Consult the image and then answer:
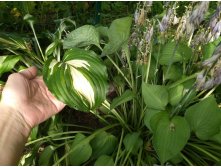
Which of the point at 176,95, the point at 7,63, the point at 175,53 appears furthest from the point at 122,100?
the point at 7,63

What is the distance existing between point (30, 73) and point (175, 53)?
0.66 meters

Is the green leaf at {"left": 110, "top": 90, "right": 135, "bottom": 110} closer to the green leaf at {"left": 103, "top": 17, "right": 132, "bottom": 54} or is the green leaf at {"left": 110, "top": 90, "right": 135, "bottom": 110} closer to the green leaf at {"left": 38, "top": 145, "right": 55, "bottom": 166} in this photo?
the green leaf at {"left": 103, "top": 17, "right": 132, "bottom": 54}

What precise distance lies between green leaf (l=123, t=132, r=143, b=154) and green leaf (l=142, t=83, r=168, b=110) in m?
0.16

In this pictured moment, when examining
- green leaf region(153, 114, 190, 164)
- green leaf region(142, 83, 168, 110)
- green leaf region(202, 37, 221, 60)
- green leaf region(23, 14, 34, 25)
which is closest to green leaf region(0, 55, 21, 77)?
green leaf region(23, 14, 34, 25)

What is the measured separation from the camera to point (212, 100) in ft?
3.80

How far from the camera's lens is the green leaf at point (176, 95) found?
4.25ft

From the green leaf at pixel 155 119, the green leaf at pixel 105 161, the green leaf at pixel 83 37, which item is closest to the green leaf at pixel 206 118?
the green leaf at pixel 155 119

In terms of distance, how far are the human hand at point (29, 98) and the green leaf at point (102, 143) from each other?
239 millimetres

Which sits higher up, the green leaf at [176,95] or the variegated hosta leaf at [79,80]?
the variegated hosta leaf at [79,80]

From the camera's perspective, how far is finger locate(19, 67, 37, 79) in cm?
142

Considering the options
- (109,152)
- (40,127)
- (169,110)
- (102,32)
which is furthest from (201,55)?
(40,127)

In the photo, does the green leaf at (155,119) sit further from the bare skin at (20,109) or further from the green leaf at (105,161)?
the bare skin at (20,109)

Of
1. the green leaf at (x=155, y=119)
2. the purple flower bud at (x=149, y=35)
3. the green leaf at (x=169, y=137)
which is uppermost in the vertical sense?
the purple flower bud at (x=149, y=35)

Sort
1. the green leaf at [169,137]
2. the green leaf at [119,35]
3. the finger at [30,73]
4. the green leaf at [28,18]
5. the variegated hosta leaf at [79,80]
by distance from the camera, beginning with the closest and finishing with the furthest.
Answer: the green leaf at [169,137], the variegated hosta leaf at [79,80], the green leaf at [119,35], the finger at [30,73], the green leaf at [28,18]
